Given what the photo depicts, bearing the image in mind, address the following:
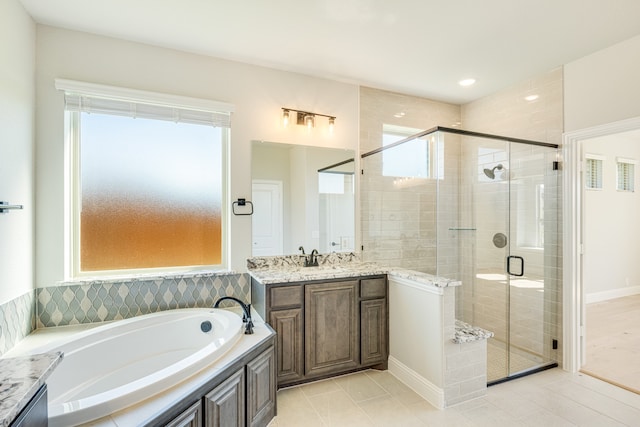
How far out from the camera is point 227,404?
66.1 inches

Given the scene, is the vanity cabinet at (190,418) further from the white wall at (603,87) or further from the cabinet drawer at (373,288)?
the white wall at (603,87)

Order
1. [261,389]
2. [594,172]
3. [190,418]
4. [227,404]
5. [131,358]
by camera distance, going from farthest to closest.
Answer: [594,172]
[131,358]
[261,389]
[227,404]
[190,418]

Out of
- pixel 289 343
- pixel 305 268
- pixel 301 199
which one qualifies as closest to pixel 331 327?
pixel 289 343

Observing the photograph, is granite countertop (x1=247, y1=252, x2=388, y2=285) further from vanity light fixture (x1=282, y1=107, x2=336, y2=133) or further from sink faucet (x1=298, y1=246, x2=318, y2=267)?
vanity light fixture (x1=282, y1=107, x2=336, y2=133)

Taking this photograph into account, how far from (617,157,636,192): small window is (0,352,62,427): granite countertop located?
24.1 ft

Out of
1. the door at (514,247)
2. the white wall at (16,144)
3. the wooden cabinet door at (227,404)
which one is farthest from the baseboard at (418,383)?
the white wall at (16,144)

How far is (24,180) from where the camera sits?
85.3 inches

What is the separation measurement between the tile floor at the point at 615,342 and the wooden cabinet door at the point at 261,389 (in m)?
2.82

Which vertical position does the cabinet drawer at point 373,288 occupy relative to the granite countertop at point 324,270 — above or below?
below

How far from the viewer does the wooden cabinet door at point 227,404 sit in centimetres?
155

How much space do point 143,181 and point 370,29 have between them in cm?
226

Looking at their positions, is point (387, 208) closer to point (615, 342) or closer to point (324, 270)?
point (324, 270)

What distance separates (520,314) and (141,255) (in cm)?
364

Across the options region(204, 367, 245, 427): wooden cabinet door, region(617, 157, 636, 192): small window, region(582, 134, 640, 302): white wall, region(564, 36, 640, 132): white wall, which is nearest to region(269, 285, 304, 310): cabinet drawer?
region(204, 367, 245, 427): wooden cabinet door
